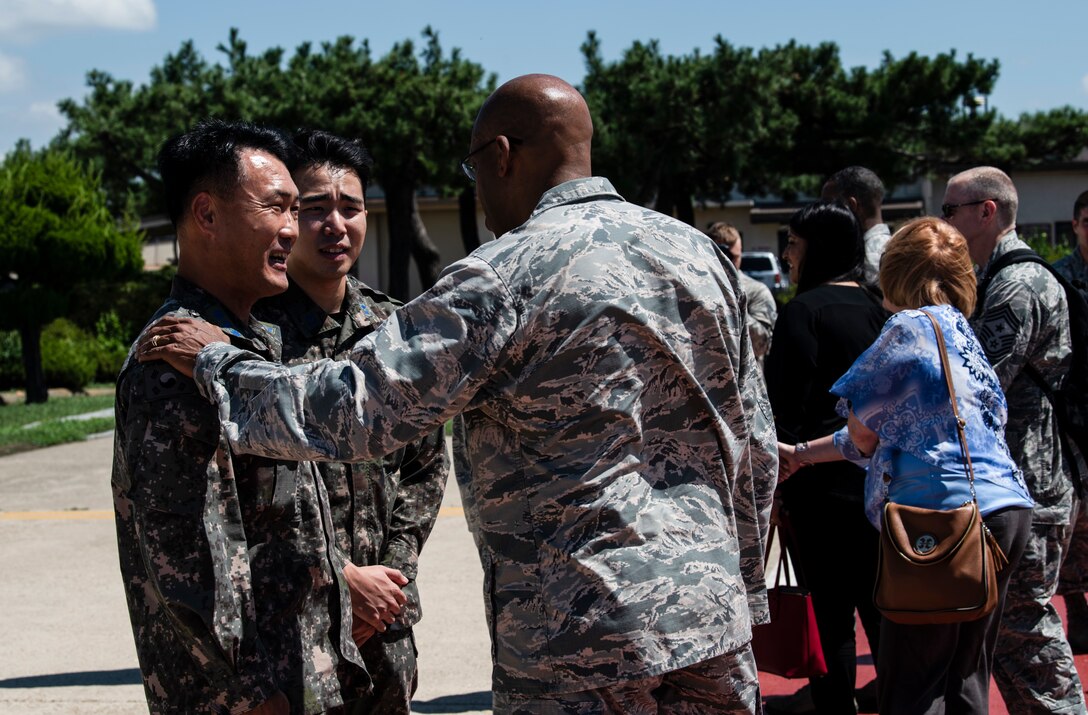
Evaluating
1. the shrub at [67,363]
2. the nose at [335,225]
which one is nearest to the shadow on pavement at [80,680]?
the nose at [335,225]

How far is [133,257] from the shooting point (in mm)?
20281

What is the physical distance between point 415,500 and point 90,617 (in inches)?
156

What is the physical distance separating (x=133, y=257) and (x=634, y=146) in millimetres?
10642

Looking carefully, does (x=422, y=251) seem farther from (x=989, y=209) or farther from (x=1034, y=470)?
(x=1034, y=470)

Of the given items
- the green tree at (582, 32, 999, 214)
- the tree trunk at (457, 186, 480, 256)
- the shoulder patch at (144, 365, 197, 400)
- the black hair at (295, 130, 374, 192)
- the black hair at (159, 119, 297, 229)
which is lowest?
the shoulder patch at (144, 365, 197, 400)

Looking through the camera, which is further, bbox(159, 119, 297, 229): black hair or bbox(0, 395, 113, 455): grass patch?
bbox(0, 395, 113, 455): grass patch

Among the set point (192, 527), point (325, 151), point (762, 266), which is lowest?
point (192, 527)

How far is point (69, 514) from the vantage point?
952cm

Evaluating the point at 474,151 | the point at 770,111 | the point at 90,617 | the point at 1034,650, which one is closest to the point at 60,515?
the point at 90,617

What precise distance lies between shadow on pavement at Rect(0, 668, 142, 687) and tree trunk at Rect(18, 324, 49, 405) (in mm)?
14447

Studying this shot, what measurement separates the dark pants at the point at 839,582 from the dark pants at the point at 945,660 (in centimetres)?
87

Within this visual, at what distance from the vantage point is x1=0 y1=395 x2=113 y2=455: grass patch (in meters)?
13.4

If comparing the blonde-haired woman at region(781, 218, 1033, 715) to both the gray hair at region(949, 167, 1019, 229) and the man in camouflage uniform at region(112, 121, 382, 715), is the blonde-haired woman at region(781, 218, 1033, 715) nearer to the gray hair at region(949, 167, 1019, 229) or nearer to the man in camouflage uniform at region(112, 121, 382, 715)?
the gray hair at region(949, 167, 1019, 229)

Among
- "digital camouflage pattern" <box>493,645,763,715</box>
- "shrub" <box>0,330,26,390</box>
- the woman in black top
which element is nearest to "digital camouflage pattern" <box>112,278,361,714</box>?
"digital camouflage pattern" <box>493,645,763,715</box>
